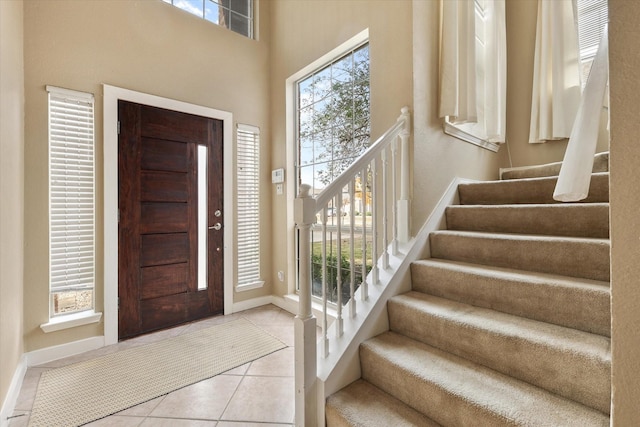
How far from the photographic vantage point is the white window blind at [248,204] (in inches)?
127

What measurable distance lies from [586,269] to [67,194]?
3423 mm

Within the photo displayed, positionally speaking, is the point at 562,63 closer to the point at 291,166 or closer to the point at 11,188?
the point at 291,166

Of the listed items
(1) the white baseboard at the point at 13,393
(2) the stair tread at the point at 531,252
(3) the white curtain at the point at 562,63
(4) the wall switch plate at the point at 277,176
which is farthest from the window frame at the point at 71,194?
(3) the white curtain at the point at 562,63

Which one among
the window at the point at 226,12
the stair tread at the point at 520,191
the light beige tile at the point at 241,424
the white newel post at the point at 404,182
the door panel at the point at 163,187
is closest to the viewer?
the light beige tile at the point at 241,424

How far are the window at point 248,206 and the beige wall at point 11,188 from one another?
5.52 feet

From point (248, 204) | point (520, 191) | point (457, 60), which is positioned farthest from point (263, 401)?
point (457, 60)

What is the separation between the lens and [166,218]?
2748 mm

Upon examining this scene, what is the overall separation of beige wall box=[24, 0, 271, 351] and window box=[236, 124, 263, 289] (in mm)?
104

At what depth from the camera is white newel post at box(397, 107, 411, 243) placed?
1.94 meters

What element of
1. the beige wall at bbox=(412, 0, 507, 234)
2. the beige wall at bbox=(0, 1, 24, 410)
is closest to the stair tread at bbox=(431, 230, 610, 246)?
the beige wall at bbox=(412, 0, 507, 234)

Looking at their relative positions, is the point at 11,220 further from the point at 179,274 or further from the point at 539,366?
the point at 539,366

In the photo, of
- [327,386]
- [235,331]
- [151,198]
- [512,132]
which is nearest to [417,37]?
[512,132]

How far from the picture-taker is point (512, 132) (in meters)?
2.99

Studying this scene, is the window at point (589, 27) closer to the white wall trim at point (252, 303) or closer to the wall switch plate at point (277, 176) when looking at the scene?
the wall switch plate at point (277, 176)
